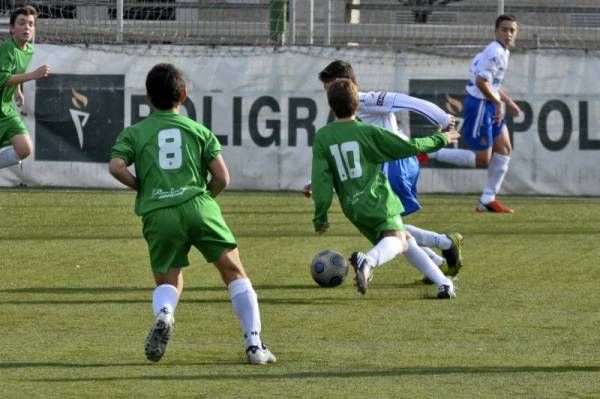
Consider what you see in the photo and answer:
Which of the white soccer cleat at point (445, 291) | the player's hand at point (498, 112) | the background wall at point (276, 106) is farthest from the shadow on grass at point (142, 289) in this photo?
the background wall at point (276, 106)

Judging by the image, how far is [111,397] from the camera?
655cm

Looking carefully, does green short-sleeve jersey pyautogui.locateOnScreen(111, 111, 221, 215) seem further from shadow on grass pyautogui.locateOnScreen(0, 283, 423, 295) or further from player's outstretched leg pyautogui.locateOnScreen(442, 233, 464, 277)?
player's outstretched leg pyautogui.locateOnScreen(442, 233, 464, 277)

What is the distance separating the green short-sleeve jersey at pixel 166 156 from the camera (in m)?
7.38

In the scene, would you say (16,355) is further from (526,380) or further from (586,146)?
(586,146)

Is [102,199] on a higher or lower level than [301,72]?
lower

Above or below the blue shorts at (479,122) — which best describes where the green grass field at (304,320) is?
below

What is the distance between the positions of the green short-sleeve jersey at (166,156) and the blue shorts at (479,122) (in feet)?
Result: 29.6

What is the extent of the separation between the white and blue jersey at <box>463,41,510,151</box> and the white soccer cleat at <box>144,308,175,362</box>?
368 inches

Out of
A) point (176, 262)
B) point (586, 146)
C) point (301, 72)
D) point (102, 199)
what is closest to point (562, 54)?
point (586, 146)

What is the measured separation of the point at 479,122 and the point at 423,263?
6.57 metres

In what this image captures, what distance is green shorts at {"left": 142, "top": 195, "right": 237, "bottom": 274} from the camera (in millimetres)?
7375

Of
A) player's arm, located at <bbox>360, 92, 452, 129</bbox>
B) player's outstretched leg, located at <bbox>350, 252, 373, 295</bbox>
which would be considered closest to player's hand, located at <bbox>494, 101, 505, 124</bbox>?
player's arm, located at <bbox>360, 92, 452, 129</bbox>

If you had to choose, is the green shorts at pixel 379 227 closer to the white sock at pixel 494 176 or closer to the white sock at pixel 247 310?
the white sock at pixel 247 310

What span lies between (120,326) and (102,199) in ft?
29.3
